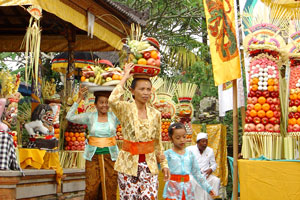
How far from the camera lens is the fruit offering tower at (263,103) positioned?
18.7ft

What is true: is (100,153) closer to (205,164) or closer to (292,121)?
(292,121)

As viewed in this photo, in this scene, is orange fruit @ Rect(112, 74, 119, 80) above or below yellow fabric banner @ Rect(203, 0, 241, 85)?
below


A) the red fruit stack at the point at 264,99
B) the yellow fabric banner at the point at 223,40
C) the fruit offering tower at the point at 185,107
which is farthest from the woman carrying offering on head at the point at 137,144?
the fruit offering tower at the point at 185,107

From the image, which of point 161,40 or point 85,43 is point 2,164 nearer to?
point 85,43

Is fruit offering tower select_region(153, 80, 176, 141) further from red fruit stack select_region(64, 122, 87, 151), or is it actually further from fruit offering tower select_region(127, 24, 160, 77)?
fruit offering tower select_region(127, 24, 160, 77)

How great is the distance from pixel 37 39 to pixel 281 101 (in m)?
3.41

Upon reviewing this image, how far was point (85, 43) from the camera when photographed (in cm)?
1209

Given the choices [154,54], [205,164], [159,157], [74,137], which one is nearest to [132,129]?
[159,157]

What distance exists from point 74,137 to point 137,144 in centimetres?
457

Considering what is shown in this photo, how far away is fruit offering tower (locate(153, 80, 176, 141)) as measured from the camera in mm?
10695

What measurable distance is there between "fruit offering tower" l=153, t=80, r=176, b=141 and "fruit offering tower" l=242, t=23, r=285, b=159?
16.1ft

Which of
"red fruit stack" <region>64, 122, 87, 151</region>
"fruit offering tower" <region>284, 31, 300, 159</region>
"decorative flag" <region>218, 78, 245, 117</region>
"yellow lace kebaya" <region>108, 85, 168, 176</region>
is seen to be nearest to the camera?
"yellow lace kebaya" <region>108, 85, 168, 176</region>

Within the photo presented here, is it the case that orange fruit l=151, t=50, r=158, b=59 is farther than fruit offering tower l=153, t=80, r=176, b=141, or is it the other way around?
fruit offering tower l=153, t=80, r=176, b=141

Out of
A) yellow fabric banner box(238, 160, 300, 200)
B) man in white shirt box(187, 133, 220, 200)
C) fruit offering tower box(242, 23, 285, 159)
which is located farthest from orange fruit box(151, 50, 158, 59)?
man in white shirt box(187, 133, 220, 200)
